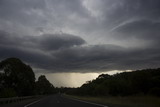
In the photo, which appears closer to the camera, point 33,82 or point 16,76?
point 16,76

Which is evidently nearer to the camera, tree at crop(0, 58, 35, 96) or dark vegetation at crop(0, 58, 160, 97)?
dark vegetation at crop(0, 58, 160, 97)

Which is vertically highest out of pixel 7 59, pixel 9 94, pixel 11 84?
pixel 7 59

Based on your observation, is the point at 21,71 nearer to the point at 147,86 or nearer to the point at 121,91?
the point at 121,91

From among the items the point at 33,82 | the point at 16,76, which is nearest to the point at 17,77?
the point at 16,76

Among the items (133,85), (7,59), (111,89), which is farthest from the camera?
(111,89)

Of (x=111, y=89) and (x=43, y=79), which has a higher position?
(x=43, y=79)

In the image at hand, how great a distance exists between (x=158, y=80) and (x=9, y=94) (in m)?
35.0

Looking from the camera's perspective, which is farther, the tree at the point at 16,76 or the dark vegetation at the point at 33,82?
the tree at the point at 16,76

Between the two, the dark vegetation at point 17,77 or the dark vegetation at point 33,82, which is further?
the dark vegetation at point 17,77

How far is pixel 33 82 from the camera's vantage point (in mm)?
85250

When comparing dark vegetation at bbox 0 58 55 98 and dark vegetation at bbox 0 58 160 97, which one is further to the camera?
dark vegetation at bbox 0 58 55 98

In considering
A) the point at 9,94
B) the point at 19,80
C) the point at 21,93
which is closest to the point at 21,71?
the point at 19,80

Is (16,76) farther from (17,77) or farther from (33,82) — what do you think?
(33,82)

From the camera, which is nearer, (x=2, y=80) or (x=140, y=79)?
(x=140, y=79)
